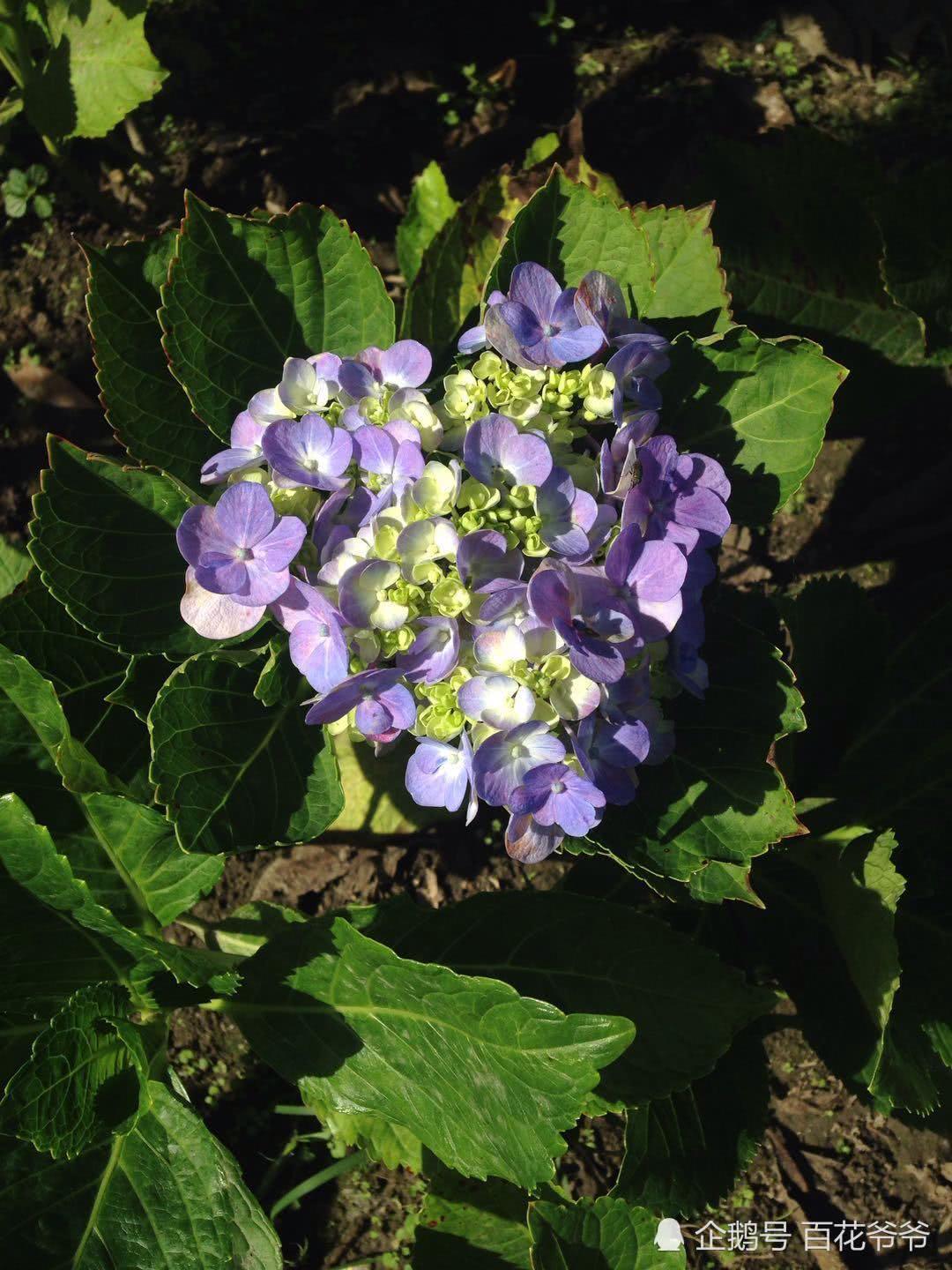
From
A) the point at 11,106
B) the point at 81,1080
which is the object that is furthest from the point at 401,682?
the point at 11,106

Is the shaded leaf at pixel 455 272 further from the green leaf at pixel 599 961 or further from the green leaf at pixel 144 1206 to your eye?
the green leaf at pixel 144 1206

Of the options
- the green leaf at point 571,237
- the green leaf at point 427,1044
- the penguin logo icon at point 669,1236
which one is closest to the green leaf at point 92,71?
the green leaf at point 571,237

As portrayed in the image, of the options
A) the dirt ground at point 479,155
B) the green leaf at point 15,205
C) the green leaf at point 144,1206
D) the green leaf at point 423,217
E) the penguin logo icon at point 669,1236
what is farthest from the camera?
the green leaf at point 15,205

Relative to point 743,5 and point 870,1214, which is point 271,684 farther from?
point 743,5

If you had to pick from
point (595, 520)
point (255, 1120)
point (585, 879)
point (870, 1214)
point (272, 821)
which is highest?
point (595, 520)

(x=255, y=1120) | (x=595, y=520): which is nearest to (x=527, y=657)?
(x=595, y=520)

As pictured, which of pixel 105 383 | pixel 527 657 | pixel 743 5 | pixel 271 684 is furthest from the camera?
pixel 743 5

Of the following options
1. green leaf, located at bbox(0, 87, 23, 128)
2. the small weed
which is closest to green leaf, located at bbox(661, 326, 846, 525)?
Result: green leaf, located at bbox(0, 87, 23, 128)

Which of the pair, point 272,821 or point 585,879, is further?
point 585,879
